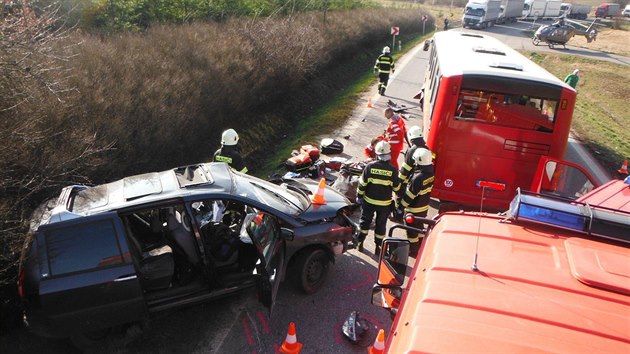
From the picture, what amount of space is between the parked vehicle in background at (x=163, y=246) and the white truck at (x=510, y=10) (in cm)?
4828

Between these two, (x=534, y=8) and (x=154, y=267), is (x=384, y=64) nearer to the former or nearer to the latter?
(x=154, y=267)

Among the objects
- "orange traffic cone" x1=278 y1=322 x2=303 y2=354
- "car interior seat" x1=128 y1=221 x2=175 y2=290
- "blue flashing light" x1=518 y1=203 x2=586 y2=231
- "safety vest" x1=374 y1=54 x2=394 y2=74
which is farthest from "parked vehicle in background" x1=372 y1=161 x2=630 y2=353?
"safety vest" x1=374 y1=54 x2=394 y2=74

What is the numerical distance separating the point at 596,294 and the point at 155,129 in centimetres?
834

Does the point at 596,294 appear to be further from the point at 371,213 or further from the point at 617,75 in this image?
the point at 617,75

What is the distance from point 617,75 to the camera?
2291 cm

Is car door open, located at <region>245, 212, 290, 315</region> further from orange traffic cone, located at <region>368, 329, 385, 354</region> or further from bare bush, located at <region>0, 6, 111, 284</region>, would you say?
bare bush, located at <region>0, 6, 111, 284</region>

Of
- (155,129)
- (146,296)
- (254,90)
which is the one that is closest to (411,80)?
(254,90)

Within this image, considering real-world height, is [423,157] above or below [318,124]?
above

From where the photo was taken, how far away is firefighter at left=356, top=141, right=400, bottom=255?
21.4ft

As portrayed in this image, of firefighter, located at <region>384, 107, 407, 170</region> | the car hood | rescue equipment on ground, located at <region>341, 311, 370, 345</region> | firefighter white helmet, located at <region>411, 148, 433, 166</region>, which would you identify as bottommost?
rescue equipment on ground, located at <region>341, 311, 370, 345</region>

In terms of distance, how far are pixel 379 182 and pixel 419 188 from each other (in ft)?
2.18

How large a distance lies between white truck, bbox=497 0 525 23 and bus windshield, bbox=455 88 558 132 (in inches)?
1764

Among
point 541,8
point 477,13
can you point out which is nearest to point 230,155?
point 477,13

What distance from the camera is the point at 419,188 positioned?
22.0ft
